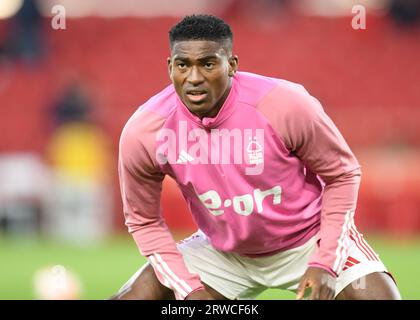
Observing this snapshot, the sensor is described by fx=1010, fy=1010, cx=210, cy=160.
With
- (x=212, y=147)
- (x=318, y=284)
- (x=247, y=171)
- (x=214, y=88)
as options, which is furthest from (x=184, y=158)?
(x=318, y=284)

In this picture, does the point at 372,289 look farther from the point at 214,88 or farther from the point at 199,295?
the point at 214,88

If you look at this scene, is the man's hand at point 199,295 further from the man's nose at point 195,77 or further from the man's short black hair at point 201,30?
the man's short black hair at point 201,30

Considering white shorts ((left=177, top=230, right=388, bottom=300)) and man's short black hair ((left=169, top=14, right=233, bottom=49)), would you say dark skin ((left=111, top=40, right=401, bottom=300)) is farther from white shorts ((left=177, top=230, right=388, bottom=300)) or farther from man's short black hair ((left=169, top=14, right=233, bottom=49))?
white shorts ((left=177, top=230, right=388, bottom=300))

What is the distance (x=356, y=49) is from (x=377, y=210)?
16.7ft

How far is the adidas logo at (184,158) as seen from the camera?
518 cm

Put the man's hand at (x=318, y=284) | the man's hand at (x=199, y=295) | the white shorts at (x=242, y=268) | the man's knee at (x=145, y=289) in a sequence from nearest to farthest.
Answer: the man's hand at (x=318, y=284)
the man's hand at (x=199, y=295)
the man's knee at (x=145, y=289)
the white shorts at (x=242, y=268)

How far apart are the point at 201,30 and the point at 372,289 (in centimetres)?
154

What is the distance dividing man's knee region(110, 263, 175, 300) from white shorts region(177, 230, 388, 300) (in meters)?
0.23

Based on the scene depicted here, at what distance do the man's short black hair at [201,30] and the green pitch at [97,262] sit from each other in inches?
135

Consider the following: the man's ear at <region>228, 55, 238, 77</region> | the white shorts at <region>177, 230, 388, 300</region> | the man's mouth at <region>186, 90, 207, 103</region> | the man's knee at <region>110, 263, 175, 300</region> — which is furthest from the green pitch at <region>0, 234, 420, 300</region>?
the man's mouth at <region>186, 90, 207, 103</region>

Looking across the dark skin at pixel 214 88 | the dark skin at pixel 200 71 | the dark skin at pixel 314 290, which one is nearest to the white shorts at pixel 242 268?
the dark skin at pixel 314 290

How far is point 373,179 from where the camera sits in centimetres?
1309

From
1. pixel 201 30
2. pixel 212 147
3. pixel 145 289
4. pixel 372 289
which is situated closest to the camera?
pixel 201 30

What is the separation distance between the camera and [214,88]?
4.95 m
